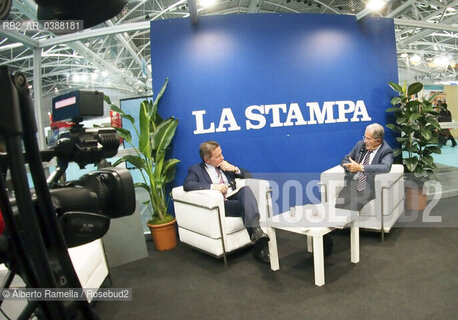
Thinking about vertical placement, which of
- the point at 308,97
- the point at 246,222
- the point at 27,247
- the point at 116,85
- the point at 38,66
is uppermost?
the point at 116,85

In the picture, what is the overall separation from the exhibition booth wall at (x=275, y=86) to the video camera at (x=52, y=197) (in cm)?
283

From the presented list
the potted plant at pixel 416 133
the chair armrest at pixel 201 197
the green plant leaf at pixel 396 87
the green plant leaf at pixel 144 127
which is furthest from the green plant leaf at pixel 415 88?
the green plant leaf at pixel 144 127

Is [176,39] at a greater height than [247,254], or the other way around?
[176,39]

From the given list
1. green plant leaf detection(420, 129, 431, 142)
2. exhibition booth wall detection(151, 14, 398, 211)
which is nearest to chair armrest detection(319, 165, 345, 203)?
exhibition booth wall detection(151, 14, 398, 211)

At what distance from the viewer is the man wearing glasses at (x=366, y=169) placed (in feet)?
9.82

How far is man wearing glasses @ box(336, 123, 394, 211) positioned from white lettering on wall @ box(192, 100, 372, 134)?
67cm

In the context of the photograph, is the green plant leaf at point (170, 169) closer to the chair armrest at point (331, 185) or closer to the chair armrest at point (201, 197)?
the chair armrest at point (201, 197)

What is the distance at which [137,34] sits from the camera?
823 centimetres

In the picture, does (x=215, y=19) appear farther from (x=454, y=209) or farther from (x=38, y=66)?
(x=454, y=209)

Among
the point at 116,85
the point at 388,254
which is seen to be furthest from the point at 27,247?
the point at 116,85

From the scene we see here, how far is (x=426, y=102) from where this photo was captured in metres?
3.67

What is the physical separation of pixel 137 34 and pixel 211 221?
7113mm

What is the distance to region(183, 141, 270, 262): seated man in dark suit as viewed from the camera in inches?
107

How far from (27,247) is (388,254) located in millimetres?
2900
